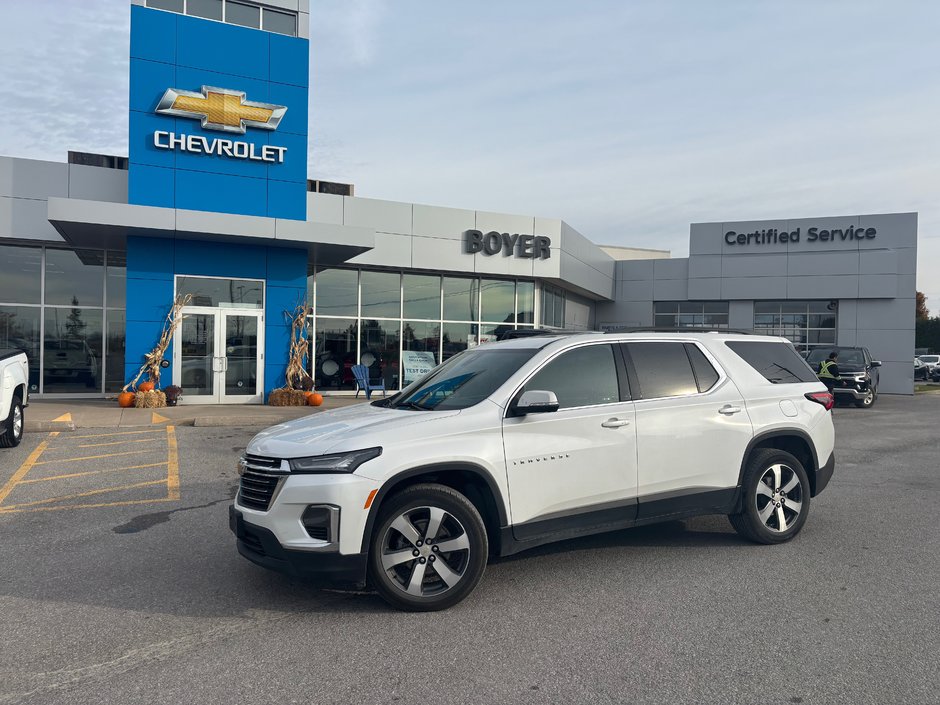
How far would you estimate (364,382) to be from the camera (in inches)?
801

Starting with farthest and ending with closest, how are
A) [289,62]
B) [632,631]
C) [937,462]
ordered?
[289,62]
[937,462]
[632,631]

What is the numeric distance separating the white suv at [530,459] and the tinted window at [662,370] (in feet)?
0.04

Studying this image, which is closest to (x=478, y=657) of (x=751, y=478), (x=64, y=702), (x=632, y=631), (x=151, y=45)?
(x=632, y=631)

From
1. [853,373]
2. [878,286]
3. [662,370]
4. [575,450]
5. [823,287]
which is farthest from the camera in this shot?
[823,287]

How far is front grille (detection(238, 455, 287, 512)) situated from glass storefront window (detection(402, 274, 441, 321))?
1766cm

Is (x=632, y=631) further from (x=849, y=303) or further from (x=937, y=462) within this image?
(x=849, y=303)

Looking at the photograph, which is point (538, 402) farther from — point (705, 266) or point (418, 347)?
point (705, 266)

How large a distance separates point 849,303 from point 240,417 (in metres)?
27.4

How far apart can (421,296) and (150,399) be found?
29.4 feet

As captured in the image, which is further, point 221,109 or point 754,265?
point 754,265

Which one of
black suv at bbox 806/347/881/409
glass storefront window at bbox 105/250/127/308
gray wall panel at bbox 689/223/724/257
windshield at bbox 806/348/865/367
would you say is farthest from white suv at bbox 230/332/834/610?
gray wall panel at bbox 689/223/724/257

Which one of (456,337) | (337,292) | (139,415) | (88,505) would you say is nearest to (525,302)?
(456,337)

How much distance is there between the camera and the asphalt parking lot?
11.4 feet

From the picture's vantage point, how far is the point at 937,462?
10.7m
